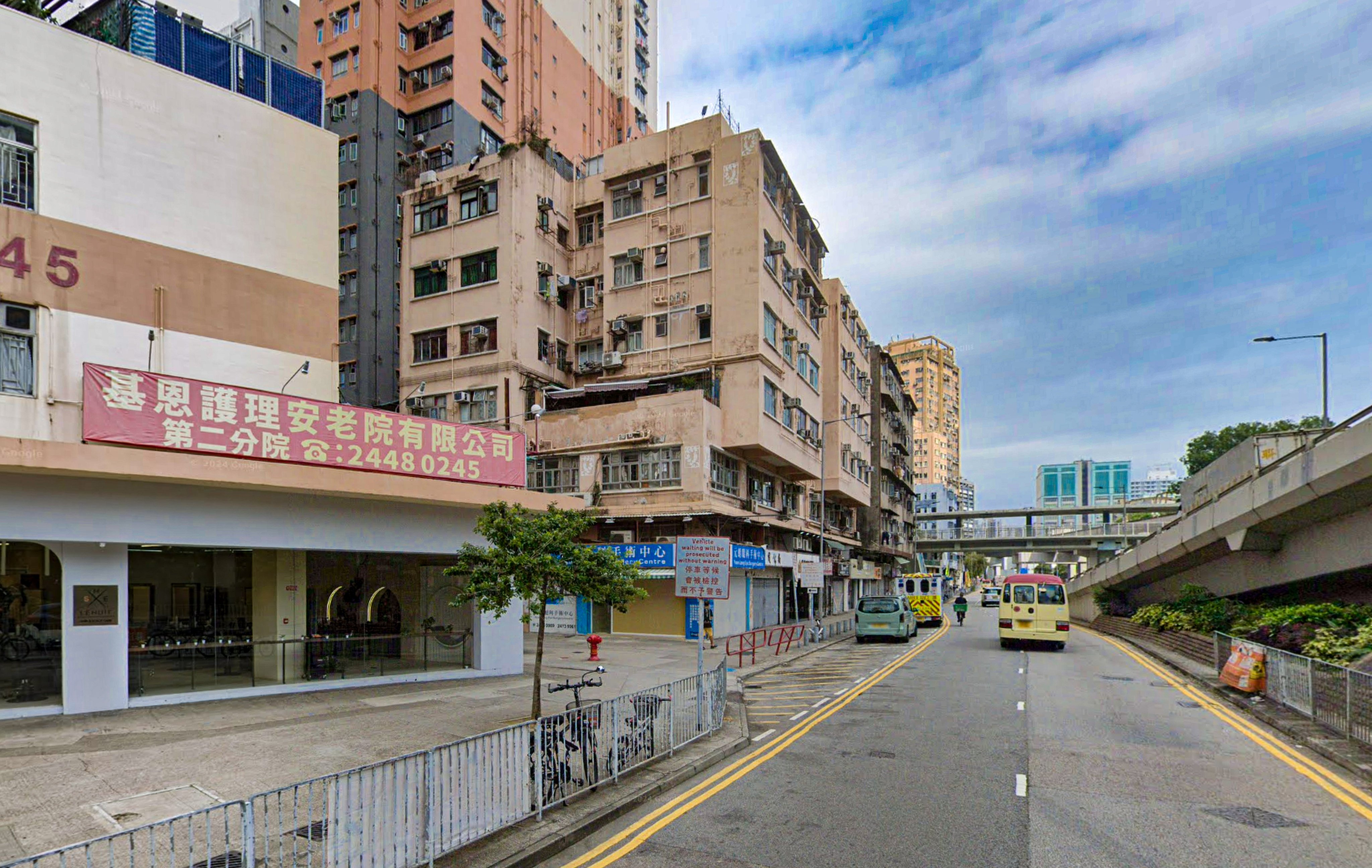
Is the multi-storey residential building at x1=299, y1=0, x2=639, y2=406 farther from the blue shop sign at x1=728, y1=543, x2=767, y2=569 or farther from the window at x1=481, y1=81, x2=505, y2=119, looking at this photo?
the blue shop sign at x1=728, y1=543, x2=767, y2=569

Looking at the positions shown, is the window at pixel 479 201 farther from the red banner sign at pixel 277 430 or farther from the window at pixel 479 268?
the red banner sign at pixel 277 430

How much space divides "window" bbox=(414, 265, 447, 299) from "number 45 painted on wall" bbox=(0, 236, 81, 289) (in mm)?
24251

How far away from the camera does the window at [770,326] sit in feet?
116

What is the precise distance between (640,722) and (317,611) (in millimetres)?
11661

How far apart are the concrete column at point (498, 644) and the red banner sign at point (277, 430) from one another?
3390 millimetres

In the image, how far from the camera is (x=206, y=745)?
37.1 feet

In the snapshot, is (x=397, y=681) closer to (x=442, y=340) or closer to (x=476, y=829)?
(x=476, y=829)

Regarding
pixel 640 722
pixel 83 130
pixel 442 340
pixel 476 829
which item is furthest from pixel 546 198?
pixel 476 829

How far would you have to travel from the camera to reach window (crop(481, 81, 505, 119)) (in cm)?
4719

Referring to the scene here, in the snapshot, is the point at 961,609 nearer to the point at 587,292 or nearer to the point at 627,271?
the point at 627,271

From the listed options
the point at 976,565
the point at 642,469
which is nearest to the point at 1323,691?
the point at 642,469

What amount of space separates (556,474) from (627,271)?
406 inches

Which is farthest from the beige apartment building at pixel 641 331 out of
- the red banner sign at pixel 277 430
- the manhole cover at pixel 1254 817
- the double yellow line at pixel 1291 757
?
the manhole cover at pixel 1254 817

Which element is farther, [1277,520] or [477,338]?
[477,338]
